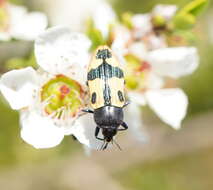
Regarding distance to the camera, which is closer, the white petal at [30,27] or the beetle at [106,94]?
the beetle at [106,94]

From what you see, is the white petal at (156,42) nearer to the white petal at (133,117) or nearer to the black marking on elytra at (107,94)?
the white petal at (133,117)

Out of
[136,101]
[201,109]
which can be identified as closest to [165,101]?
[136,101]

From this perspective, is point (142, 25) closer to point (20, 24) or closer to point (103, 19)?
point (103, 19)

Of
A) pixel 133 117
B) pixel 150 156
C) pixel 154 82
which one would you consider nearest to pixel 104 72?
pixel 133 117

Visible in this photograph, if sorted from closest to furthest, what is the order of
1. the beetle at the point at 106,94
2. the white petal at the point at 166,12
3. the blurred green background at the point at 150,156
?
the beetle at the point at 106,94 → the white petal at the point at 166,12 → the blurred green background at the point at 150,156

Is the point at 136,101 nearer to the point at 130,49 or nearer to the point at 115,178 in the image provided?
the point at 130,49

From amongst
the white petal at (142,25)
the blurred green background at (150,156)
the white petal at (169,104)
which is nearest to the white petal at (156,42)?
the white petal at (142,25)
